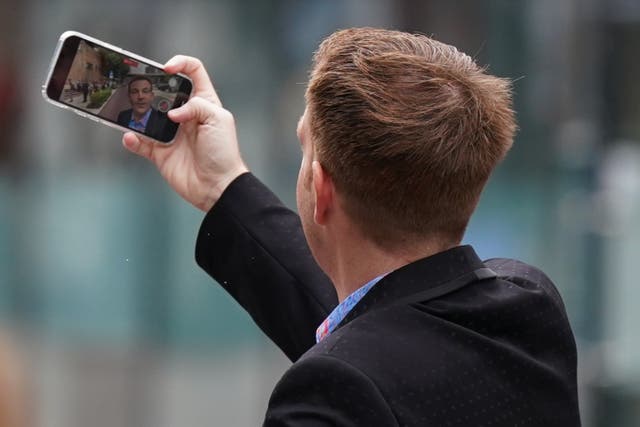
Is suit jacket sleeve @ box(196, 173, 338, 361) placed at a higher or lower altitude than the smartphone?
lower

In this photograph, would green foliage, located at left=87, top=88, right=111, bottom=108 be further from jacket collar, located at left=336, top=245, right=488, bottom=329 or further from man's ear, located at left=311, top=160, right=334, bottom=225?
jacket collar, located at left=336, top=245, right=488, bottom=329

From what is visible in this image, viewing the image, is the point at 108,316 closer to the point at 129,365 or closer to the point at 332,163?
the point at 129,365

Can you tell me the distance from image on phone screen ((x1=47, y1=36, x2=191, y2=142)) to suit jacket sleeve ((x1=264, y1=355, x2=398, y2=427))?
718 millimetres

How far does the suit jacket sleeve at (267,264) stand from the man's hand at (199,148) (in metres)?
0.03

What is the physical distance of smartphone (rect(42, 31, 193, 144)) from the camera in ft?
7.05

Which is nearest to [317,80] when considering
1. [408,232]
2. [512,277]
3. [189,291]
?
[408,232]

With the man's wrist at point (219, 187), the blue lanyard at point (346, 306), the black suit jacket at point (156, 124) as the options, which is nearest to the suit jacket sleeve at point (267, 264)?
the man's wrist at point (219, 187)

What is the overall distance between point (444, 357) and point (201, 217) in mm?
4580

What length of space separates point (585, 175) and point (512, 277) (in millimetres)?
4551

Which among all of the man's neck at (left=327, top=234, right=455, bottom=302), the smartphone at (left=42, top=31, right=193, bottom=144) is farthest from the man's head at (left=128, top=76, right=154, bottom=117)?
the man's neck at (left=327, top=234, right=455, bottom=302)

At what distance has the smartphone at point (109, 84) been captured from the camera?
2.15 meters

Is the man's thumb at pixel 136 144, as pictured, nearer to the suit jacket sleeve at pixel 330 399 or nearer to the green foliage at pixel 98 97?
the green foliage at pixel 98 97

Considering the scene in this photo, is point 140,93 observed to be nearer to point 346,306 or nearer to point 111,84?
point 111,84

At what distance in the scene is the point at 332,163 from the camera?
172 cm
